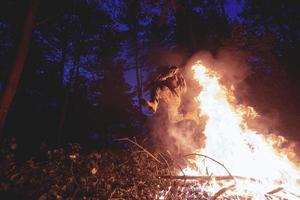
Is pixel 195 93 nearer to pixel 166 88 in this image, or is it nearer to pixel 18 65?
pixel 166 88

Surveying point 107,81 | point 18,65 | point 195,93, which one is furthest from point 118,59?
point 18,65

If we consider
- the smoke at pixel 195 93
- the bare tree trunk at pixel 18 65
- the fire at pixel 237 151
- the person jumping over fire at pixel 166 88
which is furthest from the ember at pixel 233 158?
the bare tree trunk at pixel 18 65

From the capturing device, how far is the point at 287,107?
16.2 m

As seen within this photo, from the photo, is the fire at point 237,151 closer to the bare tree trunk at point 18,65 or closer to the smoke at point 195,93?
the smoke at point 195,93

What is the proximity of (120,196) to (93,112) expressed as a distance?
1943 centimetres

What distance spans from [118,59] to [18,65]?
19.5m

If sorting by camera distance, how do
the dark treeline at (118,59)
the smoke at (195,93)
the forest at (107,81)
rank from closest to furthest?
the forest at (107,81) → the smoke at (195,93) → the dark treeline at (118,59)

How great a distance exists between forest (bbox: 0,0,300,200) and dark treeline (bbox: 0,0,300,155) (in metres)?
0.07

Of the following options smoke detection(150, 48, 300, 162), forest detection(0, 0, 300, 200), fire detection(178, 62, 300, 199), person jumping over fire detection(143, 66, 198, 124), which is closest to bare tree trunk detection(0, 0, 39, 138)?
forest detection(0, 0, 300, 200)

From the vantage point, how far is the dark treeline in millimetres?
14000

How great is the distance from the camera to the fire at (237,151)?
5.72 meters

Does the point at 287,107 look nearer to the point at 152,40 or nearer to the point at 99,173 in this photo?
the point at 152,40

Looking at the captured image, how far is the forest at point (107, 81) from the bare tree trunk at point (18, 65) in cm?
2

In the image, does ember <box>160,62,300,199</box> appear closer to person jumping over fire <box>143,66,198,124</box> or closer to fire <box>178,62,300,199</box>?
fire <box>178,62,300,199</box>
